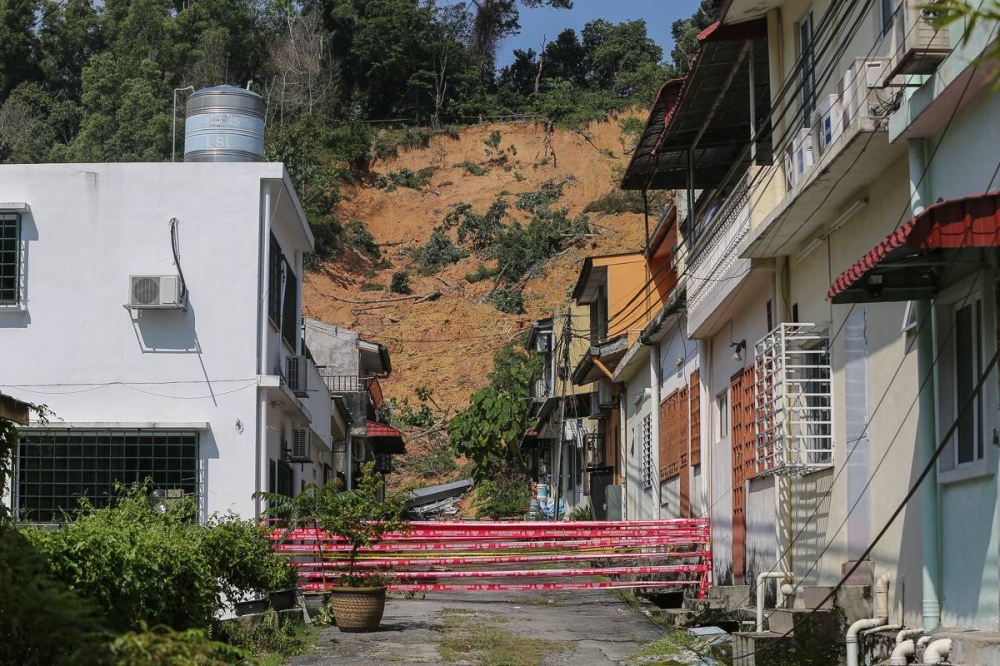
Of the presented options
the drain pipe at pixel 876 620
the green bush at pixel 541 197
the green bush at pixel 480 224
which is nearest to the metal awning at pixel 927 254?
the drain pipe at pixel 876 620

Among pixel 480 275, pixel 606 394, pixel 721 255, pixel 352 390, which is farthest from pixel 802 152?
pixel 480 275

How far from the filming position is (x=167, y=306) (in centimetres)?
1560

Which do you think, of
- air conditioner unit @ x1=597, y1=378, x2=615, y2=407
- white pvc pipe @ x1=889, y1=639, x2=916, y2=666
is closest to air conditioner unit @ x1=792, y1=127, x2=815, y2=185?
white pvc pipe @ x1=889, y1=639, x2=916, y2=666

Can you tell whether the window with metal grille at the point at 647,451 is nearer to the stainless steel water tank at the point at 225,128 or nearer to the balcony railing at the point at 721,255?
the balcony railing at the point at 721,255

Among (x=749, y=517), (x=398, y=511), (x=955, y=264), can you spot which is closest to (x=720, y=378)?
(x=749, y=517)

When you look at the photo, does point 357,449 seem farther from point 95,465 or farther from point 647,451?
point 95,465

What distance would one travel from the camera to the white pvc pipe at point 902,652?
8141 millimetres

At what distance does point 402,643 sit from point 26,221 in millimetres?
7481

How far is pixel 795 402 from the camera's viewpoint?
39.2ft

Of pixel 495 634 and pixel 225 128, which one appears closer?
pixel 495 634

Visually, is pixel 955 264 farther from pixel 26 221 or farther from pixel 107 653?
pixel 26 221

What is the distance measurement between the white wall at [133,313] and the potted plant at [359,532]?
2493mm

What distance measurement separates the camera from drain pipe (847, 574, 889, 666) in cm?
915

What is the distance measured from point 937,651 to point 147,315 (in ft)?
36.7
